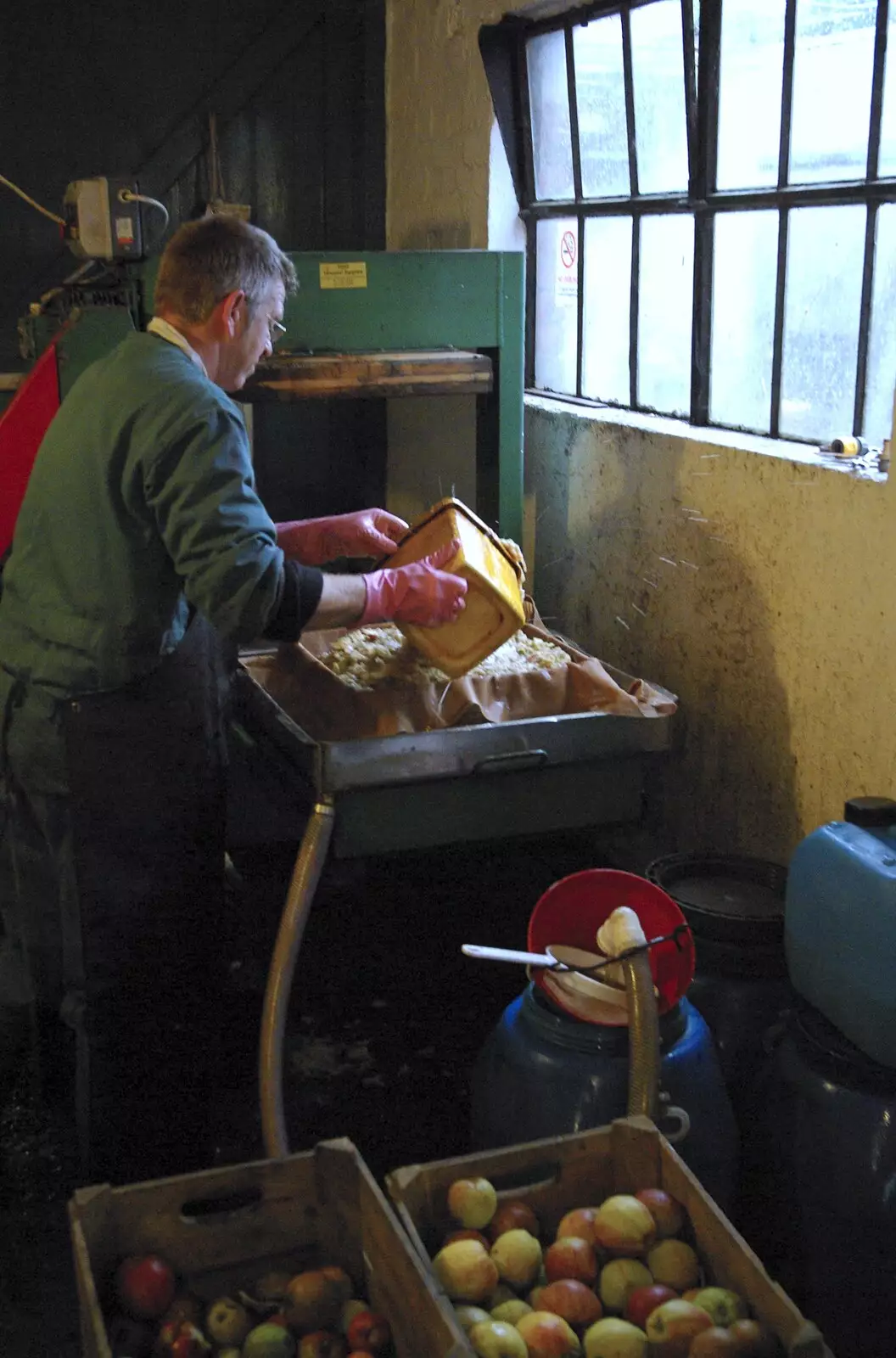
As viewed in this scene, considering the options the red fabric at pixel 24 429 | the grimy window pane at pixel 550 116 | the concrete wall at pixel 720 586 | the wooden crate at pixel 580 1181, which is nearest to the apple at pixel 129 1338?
the wooden crate at pixel 580 1181

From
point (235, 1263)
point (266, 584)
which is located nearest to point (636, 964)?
point (235, 1263)

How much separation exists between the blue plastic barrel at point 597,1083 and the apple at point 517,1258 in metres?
0.40

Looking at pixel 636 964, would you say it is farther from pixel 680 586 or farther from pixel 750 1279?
pixel 680 586

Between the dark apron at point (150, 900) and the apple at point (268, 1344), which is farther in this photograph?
the dark apron at point (150, 900)

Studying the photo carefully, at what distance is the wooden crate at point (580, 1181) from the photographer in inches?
58.6

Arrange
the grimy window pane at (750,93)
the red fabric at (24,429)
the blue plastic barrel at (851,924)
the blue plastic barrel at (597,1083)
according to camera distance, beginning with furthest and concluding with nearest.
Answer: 1. the red fabric at (24,429)
2. the grimy window pane at (750,93)
3. the blue plastic barrel at (597,1083)
4. the blue plastic barrel at (851,924)

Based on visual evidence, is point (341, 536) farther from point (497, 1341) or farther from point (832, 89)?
point (497, 1341)

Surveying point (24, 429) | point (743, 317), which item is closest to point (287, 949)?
point (24, 429)

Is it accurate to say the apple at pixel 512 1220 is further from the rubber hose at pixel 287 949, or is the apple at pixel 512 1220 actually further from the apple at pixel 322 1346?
the rubber hose at pixel 287 949

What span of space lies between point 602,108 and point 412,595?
62.9 inches

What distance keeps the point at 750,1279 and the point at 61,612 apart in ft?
4.46

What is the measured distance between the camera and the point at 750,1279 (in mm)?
1409

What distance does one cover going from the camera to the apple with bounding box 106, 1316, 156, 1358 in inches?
55.6

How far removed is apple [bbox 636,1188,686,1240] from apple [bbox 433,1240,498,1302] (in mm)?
195
